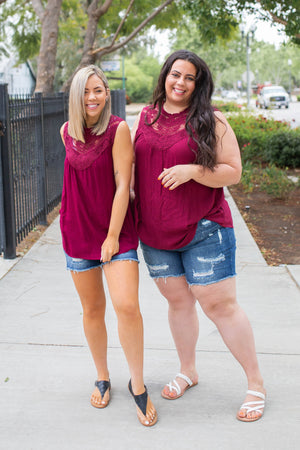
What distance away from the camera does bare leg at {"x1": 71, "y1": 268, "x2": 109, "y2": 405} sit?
120 inches

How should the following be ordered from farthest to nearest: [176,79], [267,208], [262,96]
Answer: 1. [262,96]
2. [267,208]
3. [176,79]

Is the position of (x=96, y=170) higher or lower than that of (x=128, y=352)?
higher

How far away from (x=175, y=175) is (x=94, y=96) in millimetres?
560

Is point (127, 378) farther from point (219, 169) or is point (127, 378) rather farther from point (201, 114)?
point (201, 114)

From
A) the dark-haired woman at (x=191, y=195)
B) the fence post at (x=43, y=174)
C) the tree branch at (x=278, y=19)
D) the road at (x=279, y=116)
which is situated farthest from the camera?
the road at (x=279, y=116)

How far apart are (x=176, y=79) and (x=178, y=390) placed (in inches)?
65.4

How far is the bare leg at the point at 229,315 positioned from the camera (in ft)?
9.72

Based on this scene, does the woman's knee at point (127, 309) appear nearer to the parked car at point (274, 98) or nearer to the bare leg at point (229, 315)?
the bare leg at point (229, 315)

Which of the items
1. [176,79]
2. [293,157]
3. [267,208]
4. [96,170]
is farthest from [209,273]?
[293,157]

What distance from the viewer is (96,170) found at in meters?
2.89

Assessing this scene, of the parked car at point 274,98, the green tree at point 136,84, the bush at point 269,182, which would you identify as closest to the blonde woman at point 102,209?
the bush at point 269,182

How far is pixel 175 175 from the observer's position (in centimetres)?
273

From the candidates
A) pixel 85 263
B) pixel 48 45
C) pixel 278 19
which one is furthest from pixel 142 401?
pixel 48 45

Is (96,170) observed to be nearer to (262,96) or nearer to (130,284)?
(130,284)
